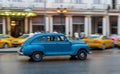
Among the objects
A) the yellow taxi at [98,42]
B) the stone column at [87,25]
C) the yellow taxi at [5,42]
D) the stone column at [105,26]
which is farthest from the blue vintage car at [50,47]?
the stone column at [105,26]

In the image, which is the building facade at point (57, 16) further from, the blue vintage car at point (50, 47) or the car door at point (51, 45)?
the car door at point (51, 45)

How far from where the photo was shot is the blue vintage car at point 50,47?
2158 centimetres

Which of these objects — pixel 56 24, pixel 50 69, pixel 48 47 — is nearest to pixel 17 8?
pixel 56 24

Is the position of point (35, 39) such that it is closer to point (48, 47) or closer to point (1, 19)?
point (48, 47)

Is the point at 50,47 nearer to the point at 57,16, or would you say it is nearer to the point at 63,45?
the point at 63,45

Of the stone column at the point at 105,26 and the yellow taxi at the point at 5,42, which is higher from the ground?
the stone column at the point at 105,26

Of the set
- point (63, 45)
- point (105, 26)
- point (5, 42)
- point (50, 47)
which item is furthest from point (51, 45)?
point (105, 26)

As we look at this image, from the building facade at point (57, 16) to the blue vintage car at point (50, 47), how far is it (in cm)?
2601

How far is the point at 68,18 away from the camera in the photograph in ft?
170

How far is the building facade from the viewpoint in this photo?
164 feet

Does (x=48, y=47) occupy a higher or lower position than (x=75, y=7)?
lower

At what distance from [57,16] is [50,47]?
29809mm

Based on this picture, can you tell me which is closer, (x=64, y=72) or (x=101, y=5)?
(x=64, y=72)

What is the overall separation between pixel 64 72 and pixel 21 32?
35.4m
